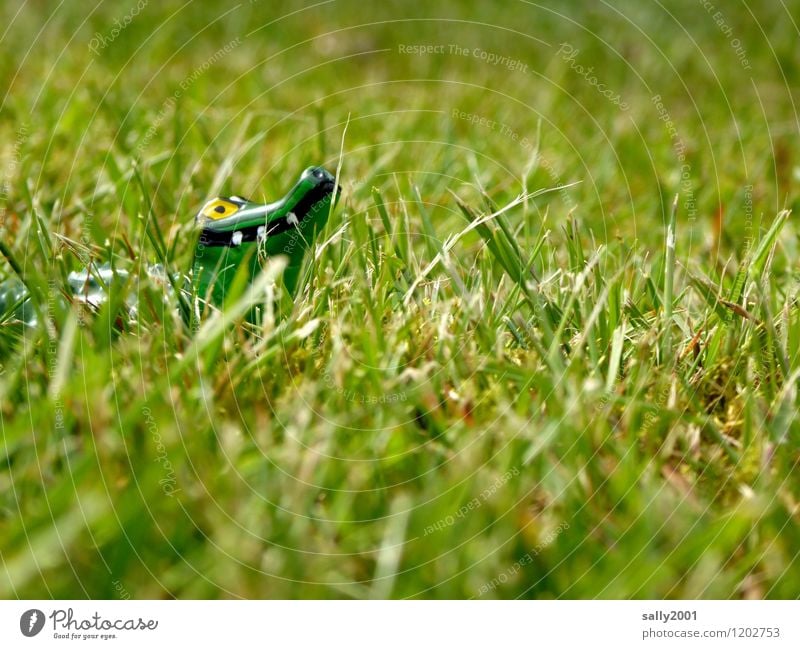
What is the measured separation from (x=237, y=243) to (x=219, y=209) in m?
0.06

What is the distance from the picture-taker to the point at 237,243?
1.12 meters

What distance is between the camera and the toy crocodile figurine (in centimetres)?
110

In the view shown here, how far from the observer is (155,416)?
87 cm

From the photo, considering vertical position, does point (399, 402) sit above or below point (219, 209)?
below

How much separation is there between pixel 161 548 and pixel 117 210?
90 cm

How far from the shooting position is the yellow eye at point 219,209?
1.14m
